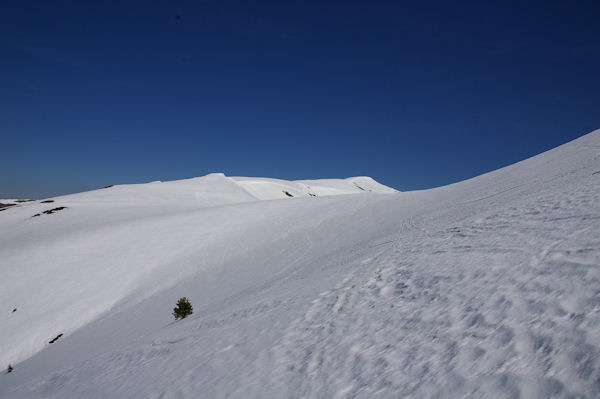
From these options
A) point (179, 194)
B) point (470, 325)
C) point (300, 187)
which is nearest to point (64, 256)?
point (470, 325)

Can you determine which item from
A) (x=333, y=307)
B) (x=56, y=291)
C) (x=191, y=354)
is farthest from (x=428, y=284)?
(x=56, y=291)

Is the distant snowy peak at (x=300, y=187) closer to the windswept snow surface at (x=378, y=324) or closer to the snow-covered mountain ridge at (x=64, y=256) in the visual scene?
the snow-covered mountain ridge at (x=64, y=256)

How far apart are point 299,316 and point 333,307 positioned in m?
0.71

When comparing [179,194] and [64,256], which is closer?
[64,256]

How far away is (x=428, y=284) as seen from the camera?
570 centimetres

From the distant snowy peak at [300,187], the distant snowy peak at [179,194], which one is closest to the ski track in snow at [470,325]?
the distant snowy peak at [179,194]

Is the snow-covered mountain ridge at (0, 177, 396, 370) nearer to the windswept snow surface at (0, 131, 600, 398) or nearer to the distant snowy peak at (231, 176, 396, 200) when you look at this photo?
the windswept snow surface at (0, 131, 600, 398)

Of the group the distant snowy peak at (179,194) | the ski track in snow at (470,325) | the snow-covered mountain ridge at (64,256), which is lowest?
the ski track in snow at (470,325)

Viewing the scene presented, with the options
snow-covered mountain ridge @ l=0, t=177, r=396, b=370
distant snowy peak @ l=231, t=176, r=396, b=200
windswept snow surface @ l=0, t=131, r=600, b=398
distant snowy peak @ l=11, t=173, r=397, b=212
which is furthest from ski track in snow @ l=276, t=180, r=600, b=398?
distant snowy peak @ l=231, t=176, r=396, b=200

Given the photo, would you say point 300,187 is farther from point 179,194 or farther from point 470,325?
point 470,325

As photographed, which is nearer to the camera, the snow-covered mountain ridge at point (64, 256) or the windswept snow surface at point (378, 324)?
the windswept snow surface at point (378, 324)

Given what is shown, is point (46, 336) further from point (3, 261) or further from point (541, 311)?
point (541, 311)

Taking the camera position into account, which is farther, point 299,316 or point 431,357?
point 299,316

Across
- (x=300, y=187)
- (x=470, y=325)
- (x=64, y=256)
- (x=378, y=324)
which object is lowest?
(x=470, y=325)
